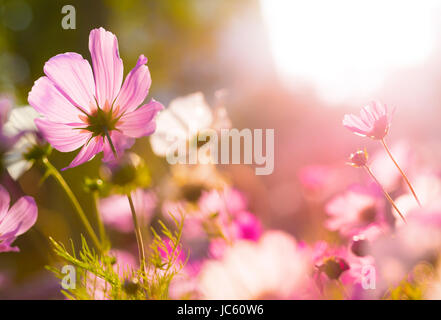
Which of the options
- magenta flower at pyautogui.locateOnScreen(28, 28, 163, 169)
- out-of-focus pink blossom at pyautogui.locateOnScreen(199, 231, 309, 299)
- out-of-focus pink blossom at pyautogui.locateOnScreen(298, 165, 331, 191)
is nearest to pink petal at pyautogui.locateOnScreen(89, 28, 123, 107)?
magenta flower at pyautogui.locateOnScreen(28, 28, 163, 169)

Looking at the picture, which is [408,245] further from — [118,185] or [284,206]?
[284,206]

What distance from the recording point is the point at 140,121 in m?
0.24

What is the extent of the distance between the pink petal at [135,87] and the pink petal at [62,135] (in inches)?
1.2

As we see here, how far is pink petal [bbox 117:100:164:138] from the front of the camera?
0.75ft

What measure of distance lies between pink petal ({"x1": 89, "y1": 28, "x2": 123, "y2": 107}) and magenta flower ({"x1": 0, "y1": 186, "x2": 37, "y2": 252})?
0.09 m

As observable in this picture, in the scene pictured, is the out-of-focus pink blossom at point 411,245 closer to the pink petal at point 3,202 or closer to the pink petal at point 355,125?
the pink petal at point 355,125

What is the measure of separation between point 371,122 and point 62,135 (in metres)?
0.19

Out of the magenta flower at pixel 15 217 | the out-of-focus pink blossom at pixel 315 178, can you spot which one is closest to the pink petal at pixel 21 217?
the magenta flower at pixel 15 217

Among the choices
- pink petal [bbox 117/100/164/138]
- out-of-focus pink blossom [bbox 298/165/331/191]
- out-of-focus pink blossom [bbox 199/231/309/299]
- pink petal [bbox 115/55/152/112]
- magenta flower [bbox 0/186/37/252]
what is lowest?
out-of-focus pink blossom [bbox 199/231/309/299]

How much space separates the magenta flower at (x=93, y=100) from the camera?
0.75ft

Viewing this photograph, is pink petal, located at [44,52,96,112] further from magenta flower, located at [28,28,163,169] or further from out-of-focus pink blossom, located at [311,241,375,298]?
out-of-focus pink blossom, located at [311,241,375,298]

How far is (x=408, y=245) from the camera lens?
0.20m

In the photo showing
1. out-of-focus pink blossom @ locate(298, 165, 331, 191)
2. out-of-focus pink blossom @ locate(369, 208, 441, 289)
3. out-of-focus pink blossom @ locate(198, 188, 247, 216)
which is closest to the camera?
out-of-focus pink blossom @ locate(369, 208, 441, 289)
